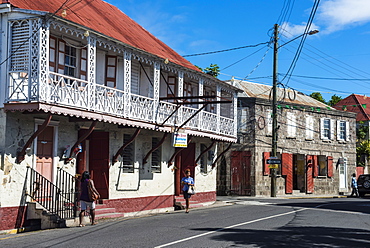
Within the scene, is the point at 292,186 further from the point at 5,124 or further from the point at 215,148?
the point at 5,124

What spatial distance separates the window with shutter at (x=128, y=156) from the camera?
758 inches

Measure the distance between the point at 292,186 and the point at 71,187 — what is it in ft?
72.2

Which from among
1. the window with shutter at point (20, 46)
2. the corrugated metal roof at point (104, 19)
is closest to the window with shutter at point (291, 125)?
the corrugated metal roof at point (104, 19)

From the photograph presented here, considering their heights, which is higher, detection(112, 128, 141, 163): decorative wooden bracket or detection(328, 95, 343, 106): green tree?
detection(328, 95, 343, 106): green tree

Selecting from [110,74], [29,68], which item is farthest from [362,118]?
[29,68]

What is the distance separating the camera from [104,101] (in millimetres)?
16500

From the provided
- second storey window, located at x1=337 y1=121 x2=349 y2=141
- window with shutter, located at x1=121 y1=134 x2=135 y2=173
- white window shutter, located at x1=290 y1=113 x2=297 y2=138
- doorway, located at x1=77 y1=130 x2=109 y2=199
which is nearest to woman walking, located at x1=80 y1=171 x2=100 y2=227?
doorway, located at x1=77 y1=130 x2=109 y2=199

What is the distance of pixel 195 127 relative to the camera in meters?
22.3

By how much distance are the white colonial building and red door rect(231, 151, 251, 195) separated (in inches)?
297

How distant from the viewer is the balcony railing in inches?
548

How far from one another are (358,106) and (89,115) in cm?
4135

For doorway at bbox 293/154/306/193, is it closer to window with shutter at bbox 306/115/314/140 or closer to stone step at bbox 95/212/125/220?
window with shutter at bbox 306/115/314/140

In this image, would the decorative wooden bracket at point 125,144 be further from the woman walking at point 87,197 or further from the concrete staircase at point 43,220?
the woman walking at point 87,197

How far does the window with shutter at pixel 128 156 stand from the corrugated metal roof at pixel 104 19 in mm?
3623
